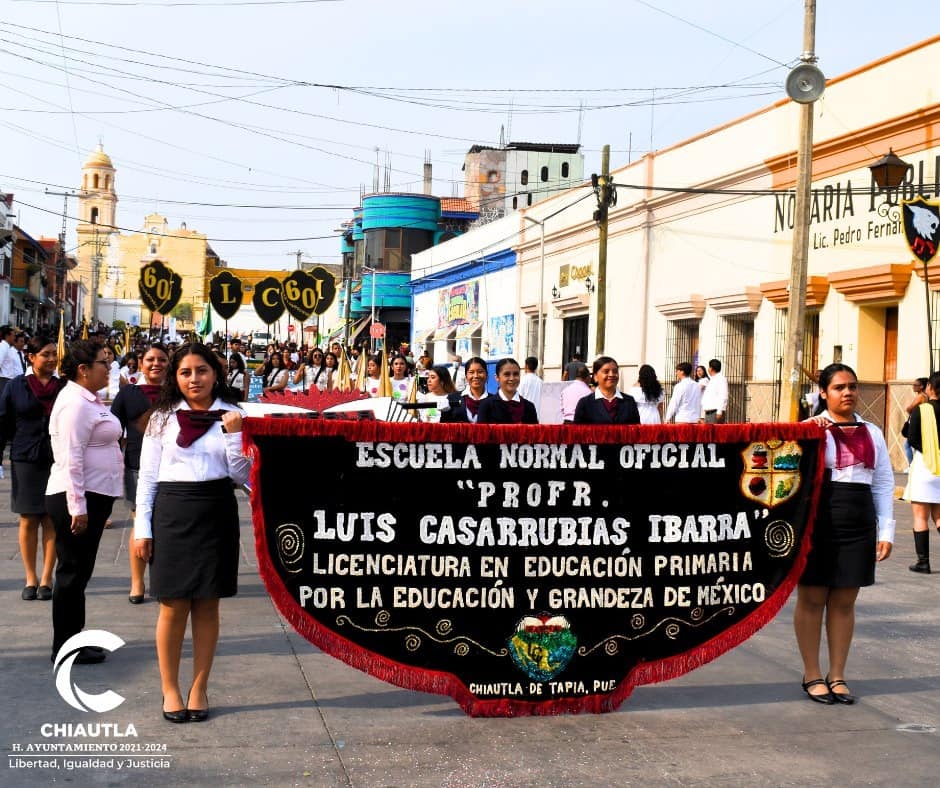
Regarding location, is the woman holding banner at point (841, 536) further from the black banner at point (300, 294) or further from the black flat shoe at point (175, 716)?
the black banner at point (300, 294)

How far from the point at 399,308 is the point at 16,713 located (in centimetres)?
6170

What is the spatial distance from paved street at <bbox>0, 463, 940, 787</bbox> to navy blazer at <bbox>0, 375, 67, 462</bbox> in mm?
1298

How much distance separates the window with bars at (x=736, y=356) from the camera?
82.7 feet

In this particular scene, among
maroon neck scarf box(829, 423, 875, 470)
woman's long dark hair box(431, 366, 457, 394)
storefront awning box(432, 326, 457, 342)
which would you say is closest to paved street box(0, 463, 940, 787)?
maroon neck scarf box(829, 423, 875, 470)

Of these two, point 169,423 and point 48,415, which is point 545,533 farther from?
point 48,415

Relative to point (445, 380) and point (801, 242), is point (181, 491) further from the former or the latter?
point (801, 242)

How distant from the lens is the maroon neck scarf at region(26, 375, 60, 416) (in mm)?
8805

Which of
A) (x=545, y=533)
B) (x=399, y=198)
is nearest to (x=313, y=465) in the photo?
(x=545, y=533)

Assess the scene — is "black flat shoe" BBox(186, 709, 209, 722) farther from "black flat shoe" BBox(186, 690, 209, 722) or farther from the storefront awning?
the storefront awning

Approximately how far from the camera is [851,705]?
6.28 meters

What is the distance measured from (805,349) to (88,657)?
18635 mm

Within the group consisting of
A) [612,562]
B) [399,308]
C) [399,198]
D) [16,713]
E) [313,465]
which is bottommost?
[16,713]

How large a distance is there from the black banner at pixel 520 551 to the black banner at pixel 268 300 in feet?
66.5

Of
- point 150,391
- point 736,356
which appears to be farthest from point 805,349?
point 150,391
